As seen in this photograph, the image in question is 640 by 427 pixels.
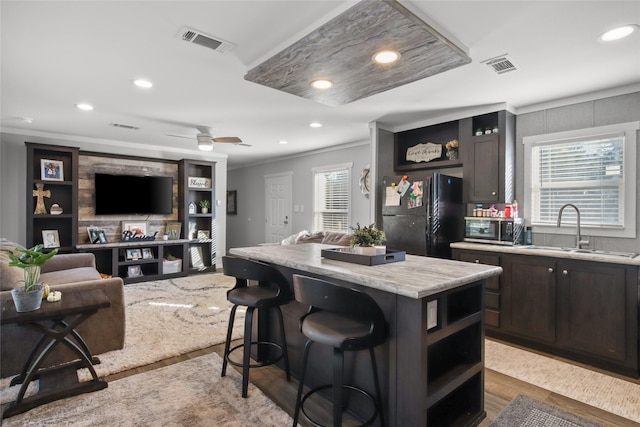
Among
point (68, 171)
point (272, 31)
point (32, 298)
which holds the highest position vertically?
point (272, 31)

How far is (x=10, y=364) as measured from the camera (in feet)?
8.14

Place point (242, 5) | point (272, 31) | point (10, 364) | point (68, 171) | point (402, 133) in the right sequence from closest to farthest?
point (242, 5) < point (272, 31) < point (10, 364) < point (402, 133) < point (68, 171)

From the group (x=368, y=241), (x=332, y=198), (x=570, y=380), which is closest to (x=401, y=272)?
(x=368, y=241)

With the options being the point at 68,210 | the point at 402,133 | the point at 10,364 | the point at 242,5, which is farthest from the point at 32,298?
the point at 402,133

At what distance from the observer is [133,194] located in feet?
19.3

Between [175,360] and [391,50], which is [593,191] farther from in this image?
[175,360]

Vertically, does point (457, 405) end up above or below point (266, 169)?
below

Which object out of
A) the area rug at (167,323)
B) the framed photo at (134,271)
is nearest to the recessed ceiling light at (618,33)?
the area rug at (167,323)

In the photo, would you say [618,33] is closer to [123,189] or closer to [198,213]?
[198,213]

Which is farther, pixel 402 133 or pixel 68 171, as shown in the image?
pixel 68 171

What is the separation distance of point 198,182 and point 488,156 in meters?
5.05

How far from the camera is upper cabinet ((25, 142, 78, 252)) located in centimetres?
486

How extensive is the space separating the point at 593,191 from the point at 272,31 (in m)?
3.34

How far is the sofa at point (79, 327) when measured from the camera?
2486 millimetres
